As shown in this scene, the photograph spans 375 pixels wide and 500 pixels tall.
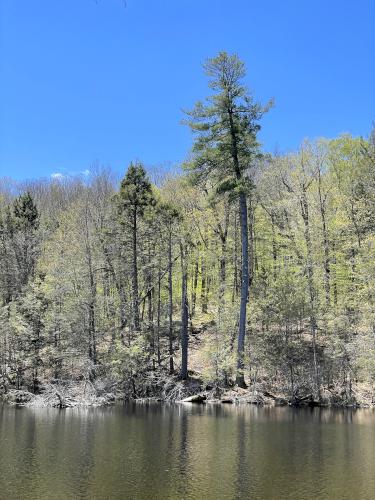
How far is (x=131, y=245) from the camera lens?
34.9 metres

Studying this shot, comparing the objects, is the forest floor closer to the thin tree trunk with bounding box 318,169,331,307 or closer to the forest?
the forest

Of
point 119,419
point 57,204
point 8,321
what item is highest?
point 57,204

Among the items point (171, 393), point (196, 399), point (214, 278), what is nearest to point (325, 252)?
point (214, 278)

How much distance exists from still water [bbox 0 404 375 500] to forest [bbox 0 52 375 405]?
20.5ft

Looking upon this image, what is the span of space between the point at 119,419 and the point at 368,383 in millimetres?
14934

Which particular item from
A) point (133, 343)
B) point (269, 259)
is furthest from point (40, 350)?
point (269, 259)

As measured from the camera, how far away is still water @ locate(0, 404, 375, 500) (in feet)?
35.9

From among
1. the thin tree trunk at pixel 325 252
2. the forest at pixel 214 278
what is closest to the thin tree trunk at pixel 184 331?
the forest at pixel 214 278

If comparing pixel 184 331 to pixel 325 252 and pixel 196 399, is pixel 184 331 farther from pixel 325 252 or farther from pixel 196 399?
pixel 325 252

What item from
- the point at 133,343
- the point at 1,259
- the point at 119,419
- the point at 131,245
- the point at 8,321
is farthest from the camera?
the point at 1,259

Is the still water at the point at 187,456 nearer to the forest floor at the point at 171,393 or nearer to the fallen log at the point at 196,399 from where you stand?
the forest floor at the point at 171,393

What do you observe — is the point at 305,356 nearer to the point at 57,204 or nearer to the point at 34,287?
the point at 34,287

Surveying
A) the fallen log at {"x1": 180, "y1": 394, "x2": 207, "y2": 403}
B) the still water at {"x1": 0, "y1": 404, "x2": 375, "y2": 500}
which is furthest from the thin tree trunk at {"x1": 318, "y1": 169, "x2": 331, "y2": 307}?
the fallen log at {"x1": 180, "y1": 394, "x2": 207, "y2": 403}

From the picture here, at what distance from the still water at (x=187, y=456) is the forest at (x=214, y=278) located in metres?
6.23
